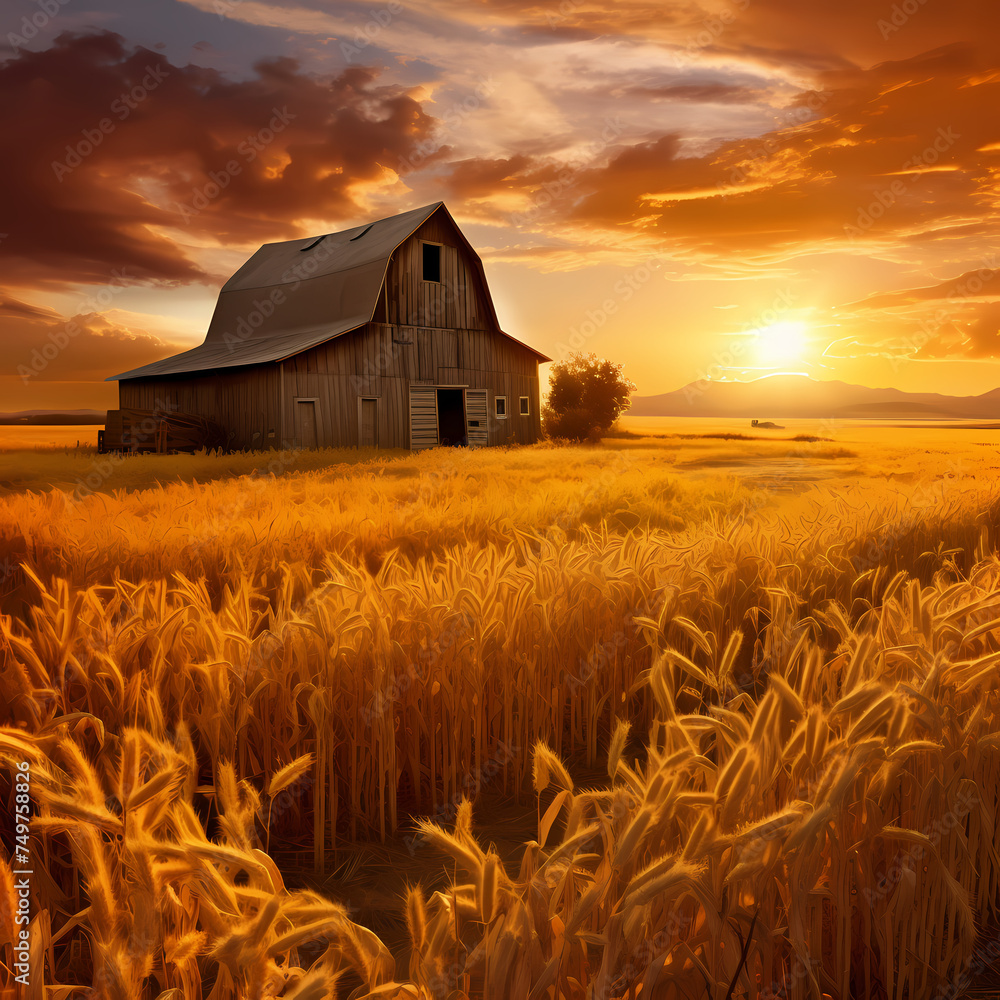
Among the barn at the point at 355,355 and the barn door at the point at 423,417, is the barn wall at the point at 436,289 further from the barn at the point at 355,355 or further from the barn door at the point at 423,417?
the barn door at the point at 423,417

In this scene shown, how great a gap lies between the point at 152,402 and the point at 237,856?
1168 inches

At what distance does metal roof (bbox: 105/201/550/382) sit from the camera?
23328 millimetres

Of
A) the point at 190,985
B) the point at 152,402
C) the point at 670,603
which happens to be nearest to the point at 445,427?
the point at 152,402

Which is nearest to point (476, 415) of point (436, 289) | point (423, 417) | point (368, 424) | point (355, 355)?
point (423, 417)

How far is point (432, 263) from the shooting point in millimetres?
25438

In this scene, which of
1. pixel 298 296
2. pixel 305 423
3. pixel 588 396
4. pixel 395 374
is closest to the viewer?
pixel 305 423

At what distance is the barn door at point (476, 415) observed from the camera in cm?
2647

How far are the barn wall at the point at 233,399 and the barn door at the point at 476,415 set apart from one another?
25.4 feet

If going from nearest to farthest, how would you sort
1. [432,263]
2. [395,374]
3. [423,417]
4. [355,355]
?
[355,355] → [395,374] → [423,417] → [432,263]

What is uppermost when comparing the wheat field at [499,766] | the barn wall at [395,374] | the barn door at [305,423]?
the barn wall at [395,374]

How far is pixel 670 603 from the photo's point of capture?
3248mm

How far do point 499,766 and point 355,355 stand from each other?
21.9 m

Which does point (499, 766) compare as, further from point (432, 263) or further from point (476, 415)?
point (432, 263)

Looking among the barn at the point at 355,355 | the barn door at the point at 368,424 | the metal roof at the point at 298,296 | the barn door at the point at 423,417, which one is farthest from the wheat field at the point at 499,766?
the barn door at the point at 423,417
